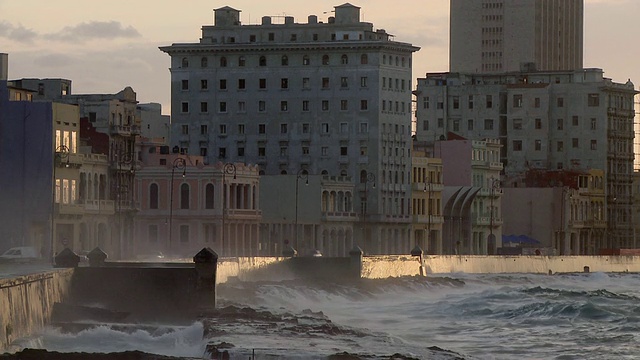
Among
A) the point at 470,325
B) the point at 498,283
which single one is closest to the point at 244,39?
the point at 498,283

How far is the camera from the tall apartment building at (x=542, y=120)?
630 feet

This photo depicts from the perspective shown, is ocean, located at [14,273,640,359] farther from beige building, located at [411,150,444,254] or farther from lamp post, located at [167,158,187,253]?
beige building, located at [411,150,444,254]

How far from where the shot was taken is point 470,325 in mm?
87375

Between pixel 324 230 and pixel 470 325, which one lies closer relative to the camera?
Result: pixel 470 325

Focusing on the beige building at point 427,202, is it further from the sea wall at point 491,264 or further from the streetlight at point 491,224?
the sea wall at point 491,264

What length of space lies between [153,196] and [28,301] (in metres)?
77.7

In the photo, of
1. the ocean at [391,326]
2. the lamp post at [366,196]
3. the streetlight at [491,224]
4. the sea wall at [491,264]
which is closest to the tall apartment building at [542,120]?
the streetlight at [491,224]

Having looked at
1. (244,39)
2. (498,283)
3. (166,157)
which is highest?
(244,39)

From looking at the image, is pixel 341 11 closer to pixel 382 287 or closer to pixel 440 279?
pixel 440 279

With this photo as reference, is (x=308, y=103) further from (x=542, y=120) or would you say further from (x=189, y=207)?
(x=542, y=120)

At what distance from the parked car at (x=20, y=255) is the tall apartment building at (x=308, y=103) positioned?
6142 cm

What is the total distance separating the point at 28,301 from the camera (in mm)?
56562

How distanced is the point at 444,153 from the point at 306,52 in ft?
60.0

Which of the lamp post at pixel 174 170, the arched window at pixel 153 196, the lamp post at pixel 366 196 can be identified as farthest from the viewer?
the lamp post at pixel 366 196
